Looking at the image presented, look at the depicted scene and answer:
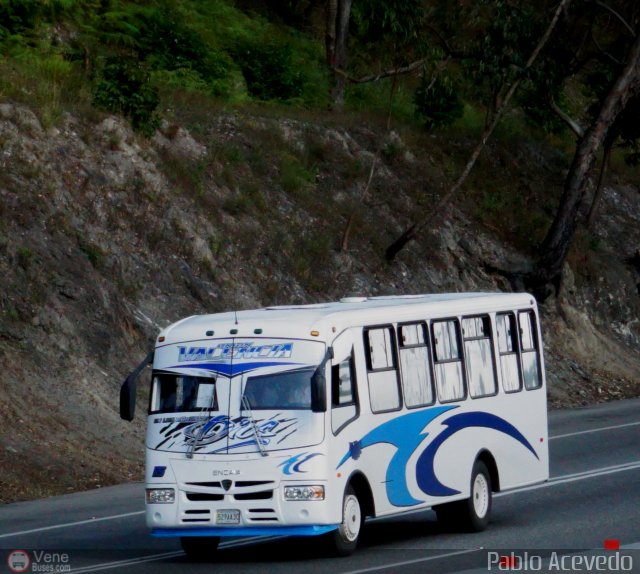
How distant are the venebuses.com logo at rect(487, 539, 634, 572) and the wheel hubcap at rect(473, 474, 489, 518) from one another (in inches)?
83.7

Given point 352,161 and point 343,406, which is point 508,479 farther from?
point 352,161

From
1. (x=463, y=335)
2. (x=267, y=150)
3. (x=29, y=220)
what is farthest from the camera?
(x=267, y=150)

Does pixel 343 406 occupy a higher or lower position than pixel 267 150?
lower

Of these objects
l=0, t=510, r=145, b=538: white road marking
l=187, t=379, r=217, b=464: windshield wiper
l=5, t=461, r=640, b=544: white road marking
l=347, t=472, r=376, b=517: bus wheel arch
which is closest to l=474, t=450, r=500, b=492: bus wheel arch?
l=5, t=461, r=640, b=544: white road marking

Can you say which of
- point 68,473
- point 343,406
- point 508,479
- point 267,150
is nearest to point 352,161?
point 267,150

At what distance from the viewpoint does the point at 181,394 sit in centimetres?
1236

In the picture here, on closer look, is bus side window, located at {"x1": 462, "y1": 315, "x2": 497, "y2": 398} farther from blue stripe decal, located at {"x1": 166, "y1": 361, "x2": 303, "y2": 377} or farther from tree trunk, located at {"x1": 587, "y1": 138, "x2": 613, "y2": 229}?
tree trunk, located at {"x1": 587, "y1": 138, "x2": 613, "y2": 229}

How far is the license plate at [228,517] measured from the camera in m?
11.5

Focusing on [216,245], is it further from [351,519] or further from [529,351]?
[351,519]

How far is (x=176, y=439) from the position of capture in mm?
12086

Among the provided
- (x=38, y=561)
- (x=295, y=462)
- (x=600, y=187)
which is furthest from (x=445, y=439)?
(x=600, y=187)

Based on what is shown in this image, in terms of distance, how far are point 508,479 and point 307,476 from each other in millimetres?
4008

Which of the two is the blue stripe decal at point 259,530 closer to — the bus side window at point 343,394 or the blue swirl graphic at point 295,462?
the blue swirl graphic at point 295,462

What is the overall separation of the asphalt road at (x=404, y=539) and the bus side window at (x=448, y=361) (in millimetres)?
1570
